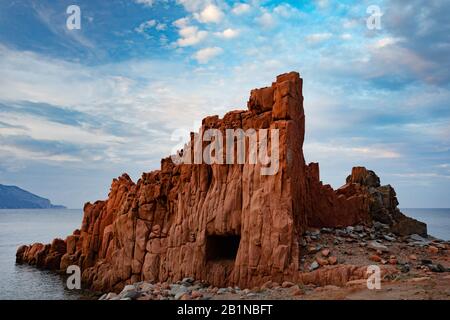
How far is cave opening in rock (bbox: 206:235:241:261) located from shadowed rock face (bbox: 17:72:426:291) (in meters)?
0.07

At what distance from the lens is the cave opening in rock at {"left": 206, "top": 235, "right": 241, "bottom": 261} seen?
2783cm

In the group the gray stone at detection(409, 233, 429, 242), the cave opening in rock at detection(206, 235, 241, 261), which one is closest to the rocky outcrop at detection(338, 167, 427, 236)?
the gray stone at detection(409, 233, 429, 242)

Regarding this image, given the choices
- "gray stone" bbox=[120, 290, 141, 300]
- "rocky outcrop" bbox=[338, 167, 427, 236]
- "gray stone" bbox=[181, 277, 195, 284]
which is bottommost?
"gray stone" bbox=[181, 277, 195, 284]

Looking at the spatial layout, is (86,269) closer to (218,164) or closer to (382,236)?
(218,164)

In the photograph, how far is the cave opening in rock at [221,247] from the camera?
27828 millimetres

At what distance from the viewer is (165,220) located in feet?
104

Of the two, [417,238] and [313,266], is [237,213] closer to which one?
[313,266]

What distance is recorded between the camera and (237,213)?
26156 millimetres

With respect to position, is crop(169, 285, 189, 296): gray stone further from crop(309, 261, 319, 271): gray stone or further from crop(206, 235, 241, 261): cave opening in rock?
crop(309, 261, 319, 271): gray stone

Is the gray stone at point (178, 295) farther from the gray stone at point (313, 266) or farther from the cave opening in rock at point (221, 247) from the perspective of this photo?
the gray stone at point (313, 266)

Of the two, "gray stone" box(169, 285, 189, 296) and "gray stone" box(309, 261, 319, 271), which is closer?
"gray stone" box(169, 285, 189, 296)

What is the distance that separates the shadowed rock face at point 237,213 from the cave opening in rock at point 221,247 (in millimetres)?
73
